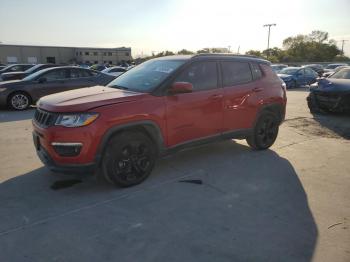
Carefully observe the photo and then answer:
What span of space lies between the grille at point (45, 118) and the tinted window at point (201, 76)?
1778mm

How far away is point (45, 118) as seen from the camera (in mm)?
4281

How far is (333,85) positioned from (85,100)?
7974 millimetres

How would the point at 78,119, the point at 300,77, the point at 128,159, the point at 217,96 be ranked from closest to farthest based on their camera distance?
the point at 78,119, the point at 128,159, the point at 217,96, the point at 300,77

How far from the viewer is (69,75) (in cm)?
1191

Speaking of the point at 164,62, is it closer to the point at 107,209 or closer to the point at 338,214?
the point at 107,209

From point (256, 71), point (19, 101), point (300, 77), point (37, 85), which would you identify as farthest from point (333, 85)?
point (300, 77)

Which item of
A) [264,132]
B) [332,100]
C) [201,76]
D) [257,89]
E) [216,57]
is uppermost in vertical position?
[216,57]

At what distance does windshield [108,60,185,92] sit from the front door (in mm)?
236

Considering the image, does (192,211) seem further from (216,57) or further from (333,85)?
(333,85)

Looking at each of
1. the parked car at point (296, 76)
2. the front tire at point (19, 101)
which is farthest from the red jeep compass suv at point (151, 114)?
the parked car at point (296, 76)

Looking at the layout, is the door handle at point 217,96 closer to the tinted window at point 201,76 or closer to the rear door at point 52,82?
the tinted window at point 201,76

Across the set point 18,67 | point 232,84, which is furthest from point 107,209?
point 18,67

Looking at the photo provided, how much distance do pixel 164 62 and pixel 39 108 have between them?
2016 mm

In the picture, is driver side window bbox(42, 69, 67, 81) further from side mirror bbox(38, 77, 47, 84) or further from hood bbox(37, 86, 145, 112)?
hood bbox(37, 86, 145, 112)
